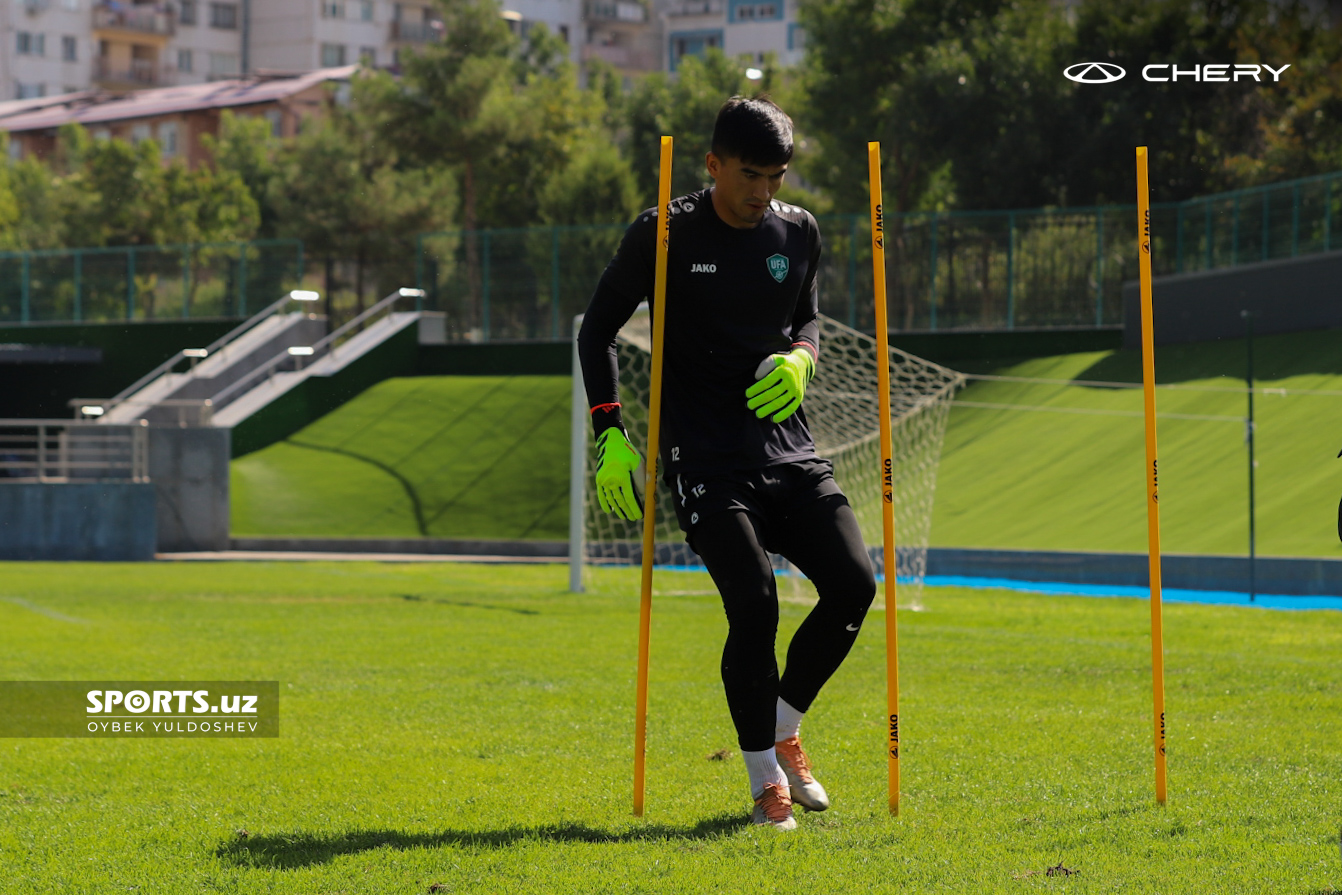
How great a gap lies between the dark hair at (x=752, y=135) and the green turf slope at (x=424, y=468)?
2102 centimetres

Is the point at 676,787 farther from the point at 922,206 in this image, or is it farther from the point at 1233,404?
the point at 922,206

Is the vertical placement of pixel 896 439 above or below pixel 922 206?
below

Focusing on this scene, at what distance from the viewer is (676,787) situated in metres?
5.62

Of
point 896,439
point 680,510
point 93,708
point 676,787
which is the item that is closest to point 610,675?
point 93,708

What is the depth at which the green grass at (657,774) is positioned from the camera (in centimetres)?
436

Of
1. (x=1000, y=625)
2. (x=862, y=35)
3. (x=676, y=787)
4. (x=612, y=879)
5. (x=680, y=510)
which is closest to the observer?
(x=612, y=879)

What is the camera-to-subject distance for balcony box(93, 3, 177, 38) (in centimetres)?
9100

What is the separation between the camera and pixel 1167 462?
2200cm

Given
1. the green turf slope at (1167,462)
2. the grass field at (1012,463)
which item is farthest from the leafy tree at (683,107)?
the green turf slope at (1167,462)

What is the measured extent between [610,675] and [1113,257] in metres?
24.1

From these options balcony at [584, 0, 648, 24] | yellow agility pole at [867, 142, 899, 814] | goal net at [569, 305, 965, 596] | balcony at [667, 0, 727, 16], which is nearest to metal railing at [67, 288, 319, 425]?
goal net at [569, 305, 965, 596]

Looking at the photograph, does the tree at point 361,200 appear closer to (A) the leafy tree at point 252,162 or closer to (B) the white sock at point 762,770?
(A) the leafy tree at point 252,162

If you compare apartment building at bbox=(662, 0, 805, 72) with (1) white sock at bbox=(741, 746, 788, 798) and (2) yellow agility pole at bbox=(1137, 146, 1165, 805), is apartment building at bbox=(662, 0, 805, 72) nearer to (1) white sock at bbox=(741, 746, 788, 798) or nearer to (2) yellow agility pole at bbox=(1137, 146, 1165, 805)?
(2) yellow agility pole at bbox=(1137, 146, 1165, 805)

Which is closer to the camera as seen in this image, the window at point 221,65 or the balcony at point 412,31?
the balcony at point 412,31
